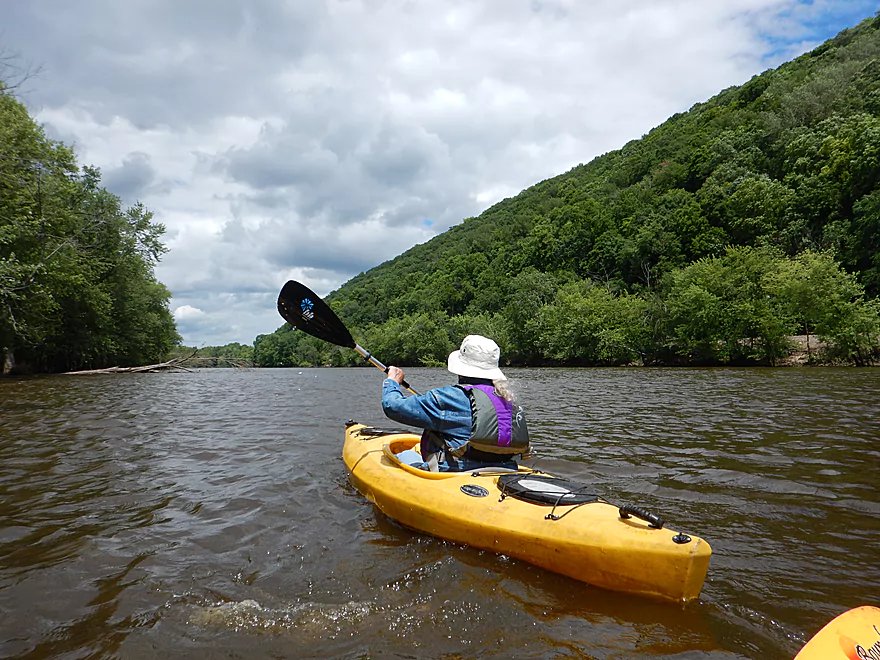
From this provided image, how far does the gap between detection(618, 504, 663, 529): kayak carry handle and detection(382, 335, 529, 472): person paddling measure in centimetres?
118

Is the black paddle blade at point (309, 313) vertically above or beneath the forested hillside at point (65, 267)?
beneath

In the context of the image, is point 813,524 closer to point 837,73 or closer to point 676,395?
point 676,395

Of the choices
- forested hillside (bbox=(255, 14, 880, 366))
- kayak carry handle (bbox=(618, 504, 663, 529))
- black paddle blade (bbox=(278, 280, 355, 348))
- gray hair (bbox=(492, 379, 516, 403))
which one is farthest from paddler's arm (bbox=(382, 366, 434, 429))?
forested hillside (bbox=(255, 14, 880, 366))

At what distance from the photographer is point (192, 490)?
16.5 feet

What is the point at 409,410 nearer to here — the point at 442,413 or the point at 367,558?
the point at 442,413

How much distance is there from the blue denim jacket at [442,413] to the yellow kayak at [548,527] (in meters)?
0.30

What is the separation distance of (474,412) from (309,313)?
162 inches

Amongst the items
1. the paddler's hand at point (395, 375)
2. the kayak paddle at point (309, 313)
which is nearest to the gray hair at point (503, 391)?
the paddler's hand at point (395, 375)

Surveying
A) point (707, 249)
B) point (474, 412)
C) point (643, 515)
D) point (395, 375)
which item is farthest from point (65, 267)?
point (707, 249)

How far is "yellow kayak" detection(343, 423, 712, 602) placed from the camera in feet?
8.63

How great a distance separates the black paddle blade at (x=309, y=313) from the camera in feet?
23.5

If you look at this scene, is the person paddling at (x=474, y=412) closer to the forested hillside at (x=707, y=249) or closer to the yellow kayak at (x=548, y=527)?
the yellow kayak at (x=548, y=527)

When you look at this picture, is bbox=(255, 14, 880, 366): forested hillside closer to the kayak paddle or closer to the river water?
the river water

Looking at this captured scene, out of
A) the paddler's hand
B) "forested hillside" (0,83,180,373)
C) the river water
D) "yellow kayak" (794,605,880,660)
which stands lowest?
the river water
